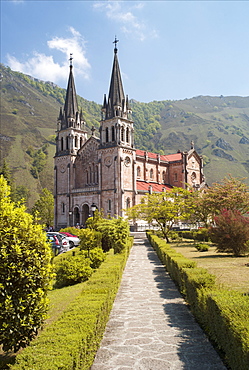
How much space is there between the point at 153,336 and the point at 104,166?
42.4 m

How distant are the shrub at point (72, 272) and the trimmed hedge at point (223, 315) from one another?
4.58m

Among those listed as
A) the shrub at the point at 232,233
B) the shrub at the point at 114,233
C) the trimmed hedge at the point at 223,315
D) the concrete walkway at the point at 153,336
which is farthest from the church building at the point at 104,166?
the trimmed hedge at the point at 223,315

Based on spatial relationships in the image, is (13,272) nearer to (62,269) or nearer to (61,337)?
(61,337)

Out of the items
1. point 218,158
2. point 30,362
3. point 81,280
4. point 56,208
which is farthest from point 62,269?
point 218,158

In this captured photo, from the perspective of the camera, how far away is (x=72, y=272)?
12445mm

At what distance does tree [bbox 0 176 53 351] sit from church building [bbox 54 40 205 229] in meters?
38.9

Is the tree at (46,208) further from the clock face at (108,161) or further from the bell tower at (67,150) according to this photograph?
the clock face at (108,161)

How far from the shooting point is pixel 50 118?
499ft

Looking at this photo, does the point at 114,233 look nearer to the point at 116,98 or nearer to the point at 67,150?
the point at 116,98

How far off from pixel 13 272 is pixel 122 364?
263 cm

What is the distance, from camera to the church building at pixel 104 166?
48266mm

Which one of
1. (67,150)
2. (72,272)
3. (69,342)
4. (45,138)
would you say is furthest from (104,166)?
(45,138)

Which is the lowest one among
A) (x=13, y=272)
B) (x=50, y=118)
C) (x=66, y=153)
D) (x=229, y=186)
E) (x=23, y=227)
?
Answer: (x=13, y=272)

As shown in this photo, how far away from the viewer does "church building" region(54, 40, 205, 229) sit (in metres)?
48.3
